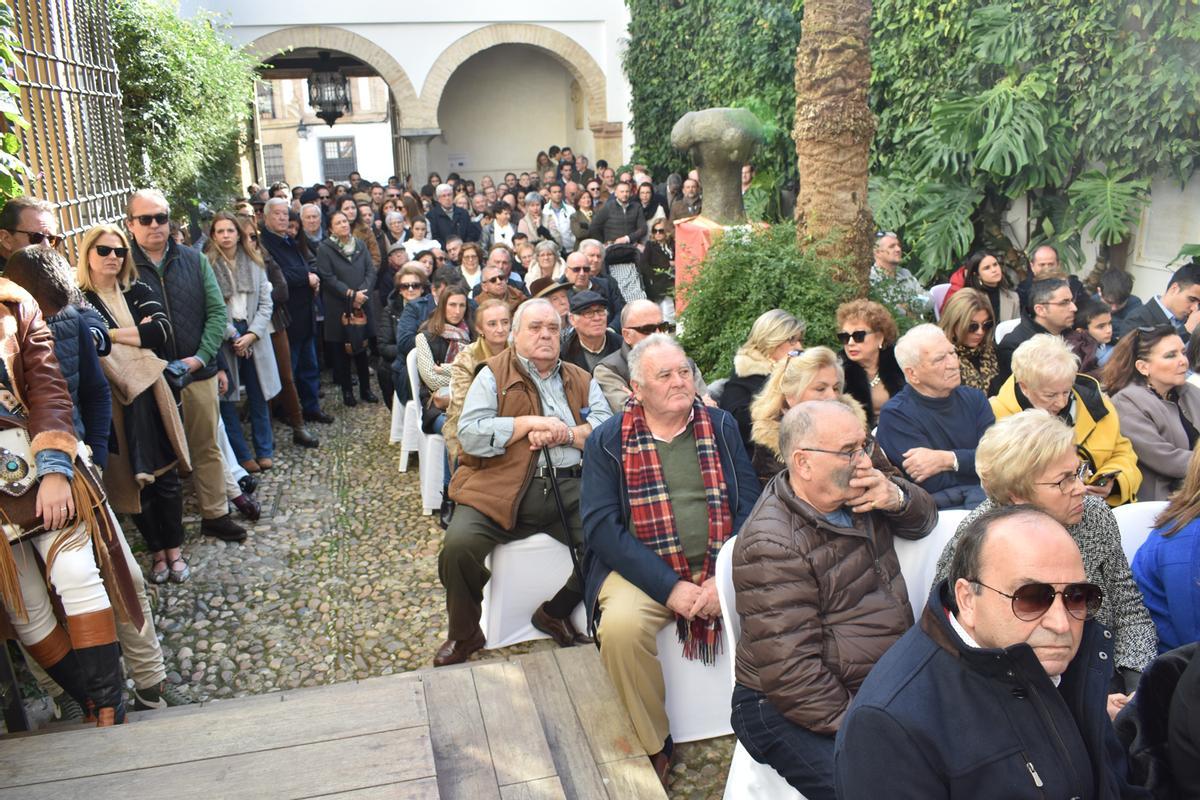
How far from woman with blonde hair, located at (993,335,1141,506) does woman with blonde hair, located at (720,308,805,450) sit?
0.97 meters

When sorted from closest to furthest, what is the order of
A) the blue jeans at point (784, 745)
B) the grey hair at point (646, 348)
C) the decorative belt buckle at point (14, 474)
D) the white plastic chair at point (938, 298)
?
the blue jeans at point (784, 745)
the decorative belt buckle at point (14, 474)
the grey hair at point (646, 348)
the white plastic chair at point (938, 298)

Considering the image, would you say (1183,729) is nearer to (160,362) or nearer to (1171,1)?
(160,362)

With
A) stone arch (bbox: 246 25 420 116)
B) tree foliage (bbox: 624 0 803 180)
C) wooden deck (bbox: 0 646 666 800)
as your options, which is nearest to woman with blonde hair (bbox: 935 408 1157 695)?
wooden deck (bbox: 0 646 666 800)

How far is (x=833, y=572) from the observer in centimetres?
293

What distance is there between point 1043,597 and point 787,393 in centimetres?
202

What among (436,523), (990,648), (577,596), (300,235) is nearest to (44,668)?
(577,596)

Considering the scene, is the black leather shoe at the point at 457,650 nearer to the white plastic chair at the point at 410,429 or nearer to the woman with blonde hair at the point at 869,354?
the woman with blonde hair at the point at 869,354

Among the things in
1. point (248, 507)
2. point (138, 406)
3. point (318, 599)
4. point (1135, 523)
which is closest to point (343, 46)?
point (248, 507)

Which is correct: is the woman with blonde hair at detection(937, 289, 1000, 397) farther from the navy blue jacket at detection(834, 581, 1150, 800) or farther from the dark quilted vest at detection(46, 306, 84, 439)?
the dark quilted vest at detection(46, 306, 84, 439)

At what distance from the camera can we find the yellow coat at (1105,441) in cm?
430

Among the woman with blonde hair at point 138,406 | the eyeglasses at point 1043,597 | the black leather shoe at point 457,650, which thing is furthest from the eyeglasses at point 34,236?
the eyeglasses at point 1043,597

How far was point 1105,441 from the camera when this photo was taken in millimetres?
4316

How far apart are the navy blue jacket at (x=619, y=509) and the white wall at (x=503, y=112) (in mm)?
20378

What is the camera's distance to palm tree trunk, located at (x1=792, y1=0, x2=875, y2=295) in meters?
6.06
